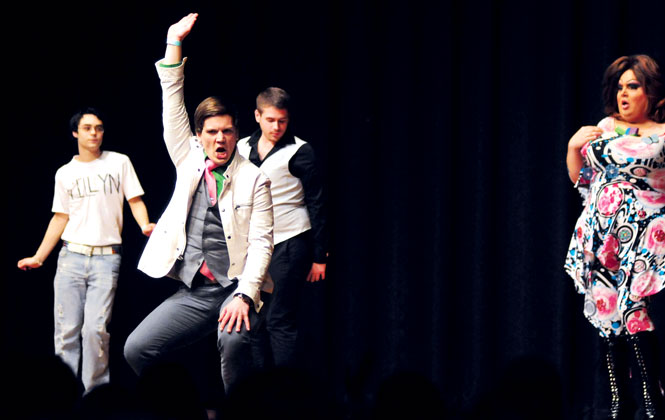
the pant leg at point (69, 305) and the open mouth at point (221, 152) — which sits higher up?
the open mouth at point (221, 152)

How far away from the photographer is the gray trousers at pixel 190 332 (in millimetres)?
3291

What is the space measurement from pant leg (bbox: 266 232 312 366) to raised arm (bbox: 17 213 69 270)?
44.4 inches

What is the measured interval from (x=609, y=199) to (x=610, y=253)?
0.23m

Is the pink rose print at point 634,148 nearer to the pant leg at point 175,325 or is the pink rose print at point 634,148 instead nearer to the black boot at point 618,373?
the black boot at point 618,373

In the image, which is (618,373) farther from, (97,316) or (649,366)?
(97,316)

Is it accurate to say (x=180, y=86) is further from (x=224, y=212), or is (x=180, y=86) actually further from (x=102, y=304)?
(x=102, y=304)

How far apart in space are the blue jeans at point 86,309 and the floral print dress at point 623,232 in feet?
7.67

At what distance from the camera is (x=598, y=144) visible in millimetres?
3676

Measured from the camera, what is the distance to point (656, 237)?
357cm

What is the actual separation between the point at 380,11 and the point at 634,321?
7.67 feet

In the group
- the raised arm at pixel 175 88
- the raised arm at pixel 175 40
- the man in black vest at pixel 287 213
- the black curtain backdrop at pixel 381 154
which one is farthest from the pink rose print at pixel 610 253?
the raised arm at pixel 175 40

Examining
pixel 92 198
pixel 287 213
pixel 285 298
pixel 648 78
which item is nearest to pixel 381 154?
pixel 287 213

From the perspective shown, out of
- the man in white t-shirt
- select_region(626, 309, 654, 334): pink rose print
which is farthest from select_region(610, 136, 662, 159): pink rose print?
the man in white t-shirt

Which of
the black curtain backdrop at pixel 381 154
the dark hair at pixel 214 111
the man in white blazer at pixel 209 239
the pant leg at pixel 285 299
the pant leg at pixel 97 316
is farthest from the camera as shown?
the black curtain backdrop at pixel 381 154
